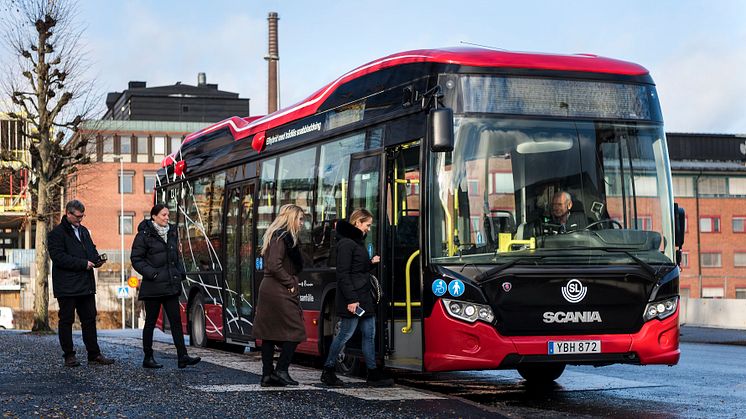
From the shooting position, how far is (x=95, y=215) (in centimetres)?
9356

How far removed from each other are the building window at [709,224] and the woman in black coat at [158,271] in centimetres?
6879

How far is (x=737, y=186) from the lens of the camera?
79125 millimetres

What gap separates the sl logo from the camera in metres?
11.2

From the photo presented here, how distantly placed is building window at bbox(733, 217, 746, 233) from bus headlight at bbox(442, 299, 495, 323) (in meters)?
71.7

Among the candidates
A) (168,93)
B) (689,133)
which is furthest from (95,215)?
(689,133)

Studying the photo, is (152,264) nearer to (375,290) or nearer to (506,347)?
(375,290)

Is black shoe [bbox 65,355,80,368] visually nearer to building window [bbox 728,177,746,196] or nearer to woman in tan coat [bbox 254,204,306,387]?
woman in tan coat [bbox 254,204,306,387]

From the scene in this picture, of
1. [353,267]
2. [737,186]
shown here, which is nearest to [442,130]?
[353,267]

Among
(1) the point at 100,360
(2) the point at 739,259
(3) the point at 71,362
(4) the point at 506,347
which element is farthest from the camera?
(2) the point at 739,259

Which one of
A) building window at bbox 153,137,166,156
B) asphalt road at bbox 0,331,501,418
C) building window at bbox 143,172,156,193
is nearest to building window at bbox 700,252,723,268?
building window at bbox 153,137,166,156

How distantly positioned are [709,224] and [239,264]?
6607 centimetres

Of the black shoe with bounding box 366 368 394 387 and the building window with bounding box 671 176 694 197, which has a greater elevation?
the building window with bounding box 671 176 694 197

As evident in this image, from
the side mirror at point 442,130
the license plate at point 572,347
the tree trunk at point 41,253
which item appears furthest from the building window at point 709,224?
the side mirror at point 442,130

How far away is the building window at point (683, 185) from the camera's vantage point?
250 ft
